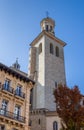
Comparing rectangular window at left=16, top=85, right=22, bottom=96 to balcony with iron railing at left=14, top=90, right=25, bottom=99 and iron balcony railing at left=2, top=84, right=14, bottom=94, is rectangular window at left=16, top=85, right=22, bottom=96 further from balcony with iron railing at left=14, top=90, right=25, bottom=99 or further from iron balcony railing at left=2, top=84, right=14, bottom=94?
iron balcony railing at left=2, top=84, right=14, bottom=94

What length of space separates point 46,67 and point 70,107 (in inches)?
1015

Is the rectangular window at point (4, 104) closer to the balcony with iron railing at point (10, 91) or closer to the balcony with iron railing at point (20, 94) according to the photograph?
the balcony with iron railing at point (10, 91)

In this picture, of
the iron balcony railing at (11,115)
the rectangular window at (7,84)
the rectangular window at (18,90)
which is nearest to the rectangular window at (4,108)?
the iron balcony railing at (11,115)

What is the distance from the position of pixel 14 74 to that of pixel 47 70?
21614mm

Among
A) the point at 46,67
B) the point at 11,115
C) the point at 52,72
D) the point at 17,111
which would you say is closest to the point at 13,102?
the point at 17,111

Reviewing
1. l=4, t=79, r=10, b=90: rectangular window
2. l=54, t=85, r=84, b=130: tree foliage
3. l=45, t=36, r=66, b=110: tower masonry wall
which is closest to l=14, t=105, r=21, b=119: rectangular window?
l=4, t=79, r=10, b=90: rectangular window

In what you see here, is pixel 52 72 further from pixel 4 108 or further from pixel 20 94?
pixel 4 108

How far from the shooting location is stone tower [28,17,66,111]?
46594 millimetres

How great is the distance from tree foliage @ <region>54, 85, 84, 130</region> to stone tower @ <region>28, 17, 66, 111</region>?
17835 mm

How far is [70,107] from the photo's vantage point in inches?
989

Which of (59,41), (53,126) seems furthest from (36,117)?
(59,41)

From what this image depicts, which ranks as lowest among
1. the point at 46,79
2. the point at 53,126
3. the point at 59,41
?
the point at 53,126

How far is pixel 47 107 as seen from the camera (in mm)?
44562

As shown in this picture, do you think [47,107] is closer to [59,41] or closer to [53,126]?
[53,126]
